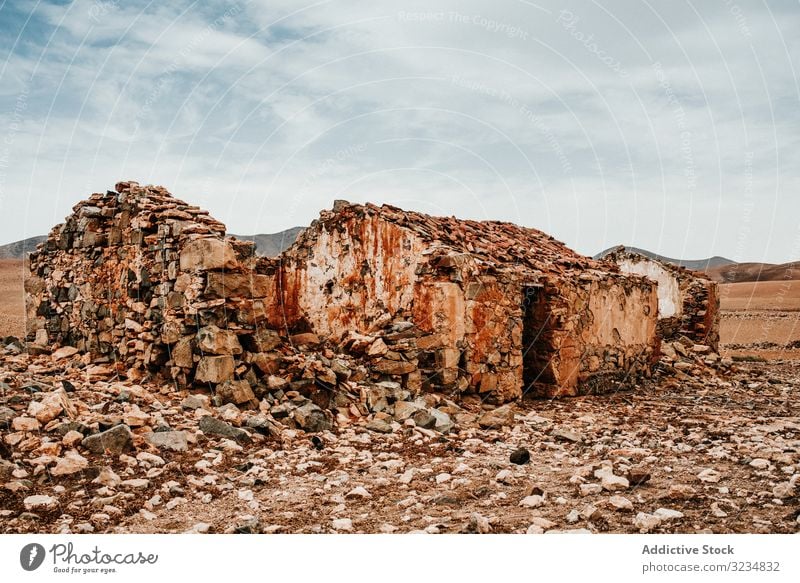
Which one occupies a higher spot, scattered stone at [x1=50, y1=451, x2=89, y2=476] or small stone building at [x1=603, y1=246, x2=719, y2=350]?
small stone building at [x1=603, y1=246, x2=719, y2=350]

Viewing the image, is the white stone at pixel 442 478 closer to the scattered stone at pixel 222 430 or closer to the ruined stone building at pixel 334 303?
the scattered stone at pixel 222 430

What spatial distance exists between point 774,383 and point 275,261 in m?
10.7

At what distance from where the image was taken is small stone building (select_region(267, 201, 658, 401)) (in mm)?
9320

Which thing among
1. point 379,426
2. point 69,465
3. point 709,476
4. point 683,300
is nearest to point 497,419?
point 379,426

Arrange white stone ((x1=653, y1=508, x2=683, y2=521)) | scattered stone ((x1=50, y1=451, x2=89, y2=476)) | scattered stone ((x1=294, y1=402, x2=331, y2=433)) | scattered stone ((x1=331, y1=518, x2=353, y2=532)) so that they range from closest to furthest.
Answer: white stone ((x1=653, y1=508, x2=683, y2=521)), scattered stone ((x1=331, y1=518, x2=353, y2=532)), scattered stone ((x1=50, y1=451, x2=89, y2=476)), scattered stone ((x1=294, y1=402, x2=331, y2=433))

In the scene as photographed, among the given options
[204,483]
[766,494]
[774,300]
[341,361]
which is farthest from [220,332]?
[774,300]

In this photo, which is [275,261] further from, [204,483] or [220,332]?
[204,483]

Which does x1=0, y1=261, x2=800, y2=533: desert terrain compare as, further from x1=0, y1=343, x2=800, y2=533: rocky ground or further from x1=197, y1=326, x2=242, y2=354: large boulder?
x1=197, y1=326, x2=242, y2=354: large boulder

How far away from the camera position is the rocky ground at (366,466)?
168 inches

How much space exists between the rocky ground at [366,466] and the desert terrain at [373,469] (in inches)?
0.7

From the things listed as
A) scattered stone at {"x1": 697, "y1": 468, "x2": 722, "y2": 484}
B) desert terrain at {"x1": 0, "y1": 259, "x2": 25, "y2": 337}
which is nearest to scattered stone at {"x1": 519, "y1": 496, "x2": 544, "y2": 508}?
scattered stone at {"x1": 697, "y1": 468, "x2": 722, "y2": 484}

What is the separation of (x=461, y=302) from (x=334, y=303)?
2481mm

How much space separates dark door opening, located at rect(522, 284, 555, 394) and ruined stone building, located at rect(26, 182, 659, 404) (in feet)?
0.08

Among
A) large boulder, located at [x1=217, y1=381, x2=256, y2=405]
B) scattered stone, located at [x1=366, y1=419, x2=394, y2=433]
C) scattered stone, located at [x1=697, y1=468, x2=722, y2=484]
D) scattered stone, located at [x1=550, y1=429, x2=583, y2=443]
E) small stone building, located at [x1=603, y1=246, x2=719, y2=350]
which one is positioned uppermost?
small stone building, located at [x1=603, y1=246, x2=719, y2=350]
